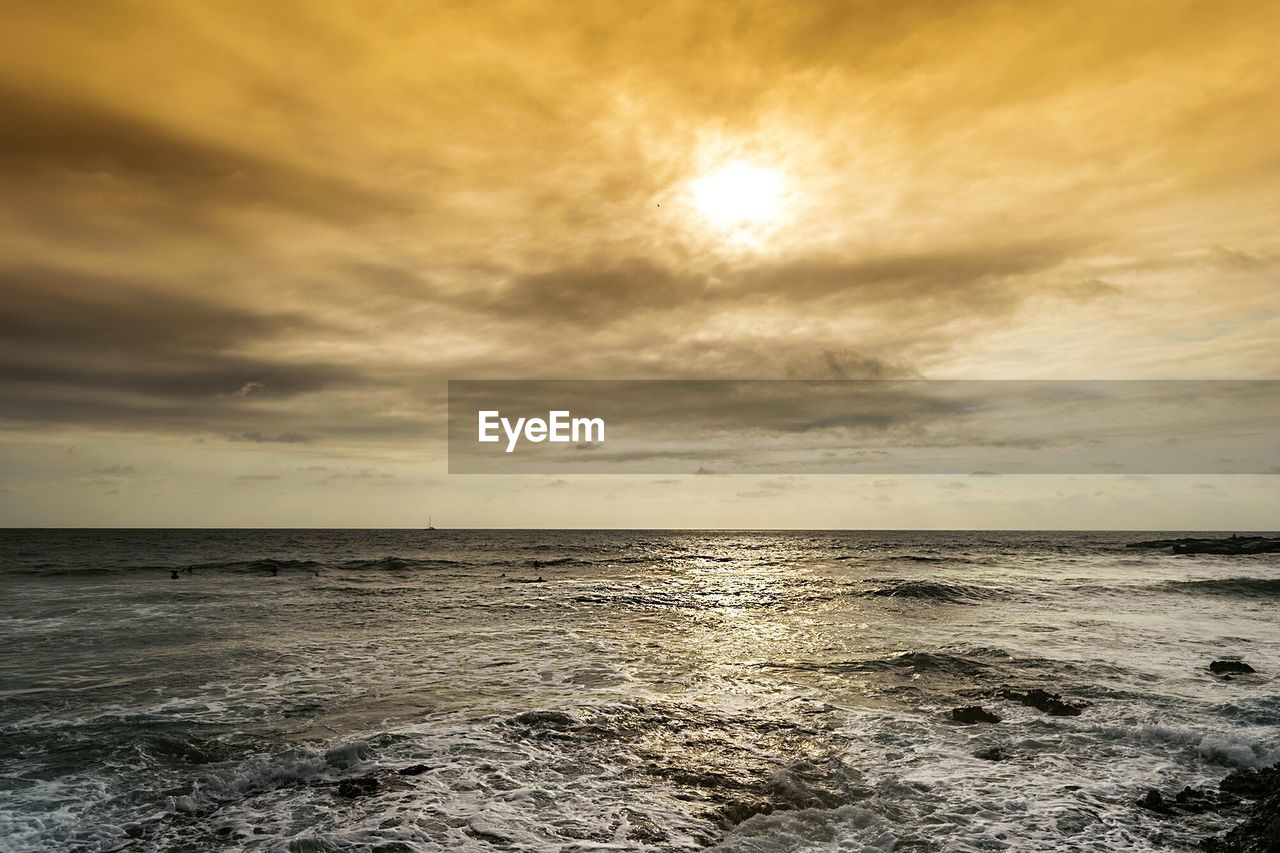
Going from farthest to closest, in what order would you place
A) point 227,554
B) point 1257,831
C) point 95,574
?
point 227,554 → point 95,574 → point 1257,831

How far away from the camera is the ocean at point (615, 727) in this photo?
10.1m

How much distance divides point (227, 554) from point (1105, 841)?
90.2 metres

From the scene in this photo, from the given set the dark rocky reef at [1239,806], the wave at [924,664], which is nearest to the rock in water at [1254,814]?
the dark rocky reef at [1239,806]

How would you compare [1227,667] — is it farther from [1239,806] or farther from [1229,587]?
[1229,587]

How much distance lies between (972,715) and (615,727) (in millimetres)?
7983

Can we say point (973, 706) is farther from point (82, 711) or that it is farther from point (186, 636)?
point (186, 636)

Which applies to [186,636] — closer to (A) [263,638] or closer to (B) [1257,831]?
(A) [263,638]

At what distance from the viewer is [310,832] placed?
979 centimetres

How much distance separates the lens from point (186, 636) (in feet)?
84.1

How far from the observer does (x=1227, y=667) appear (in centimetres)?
1939

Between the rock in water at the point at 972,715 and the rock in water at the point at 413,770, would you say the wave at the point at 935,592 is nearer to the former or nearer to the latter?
the rock in water at the point at 972,715

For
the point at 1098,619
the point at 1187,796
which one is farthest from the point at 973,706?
the point at 1098,619

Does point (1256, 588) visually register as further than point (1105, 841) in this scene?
Yes

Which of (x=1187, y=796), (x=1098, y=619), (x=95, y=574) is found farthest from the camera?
(x=95, y=574)
